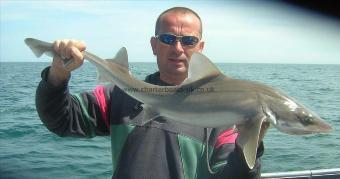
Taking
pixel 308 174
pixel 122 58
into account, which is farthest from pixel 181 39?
pixel 308 174

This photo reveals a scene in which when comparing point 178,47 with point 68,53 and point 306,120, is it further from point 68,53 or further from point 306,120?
point 306,120

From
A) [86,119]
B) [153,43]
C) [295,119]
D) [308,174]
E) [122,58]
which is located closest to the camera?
[295,119]

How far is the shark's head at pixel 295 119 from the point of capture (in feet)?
7.91

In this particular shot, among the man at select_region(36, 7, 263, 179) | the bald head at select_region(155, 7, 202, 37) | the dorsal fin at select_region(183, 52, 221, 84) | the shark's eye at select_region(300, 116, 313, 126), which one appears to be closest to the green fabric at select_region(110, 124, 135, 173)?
the man at select_region(36, 7, 263, 179)

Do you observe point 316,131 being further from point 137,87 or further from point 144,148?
point 144,148

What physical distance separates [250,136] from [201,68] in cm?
45

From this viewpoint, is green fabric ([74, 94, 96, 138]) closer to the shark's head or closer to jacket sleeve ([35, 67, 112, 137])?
jacket sleeve ([35, 67, 112, 137])

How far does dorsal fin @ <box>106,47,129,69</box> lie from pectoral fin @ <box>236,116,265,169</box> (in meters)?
0.84

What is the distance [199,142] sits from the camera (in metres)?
3.29

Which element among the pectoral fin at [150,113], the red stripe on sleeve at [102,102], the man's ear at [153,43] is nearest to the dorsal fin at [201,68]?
the pectoral fin at [150,113]

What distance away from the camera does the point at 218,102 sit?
255 centimetres

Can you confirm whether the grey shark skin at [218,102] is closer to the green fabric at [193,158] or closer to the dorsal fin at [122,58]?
the dorsal fin at [122,58]

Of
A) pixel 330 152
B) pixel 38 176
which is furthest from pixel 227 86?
pixel 330 152

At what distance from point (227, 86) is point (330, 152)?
10241mm
